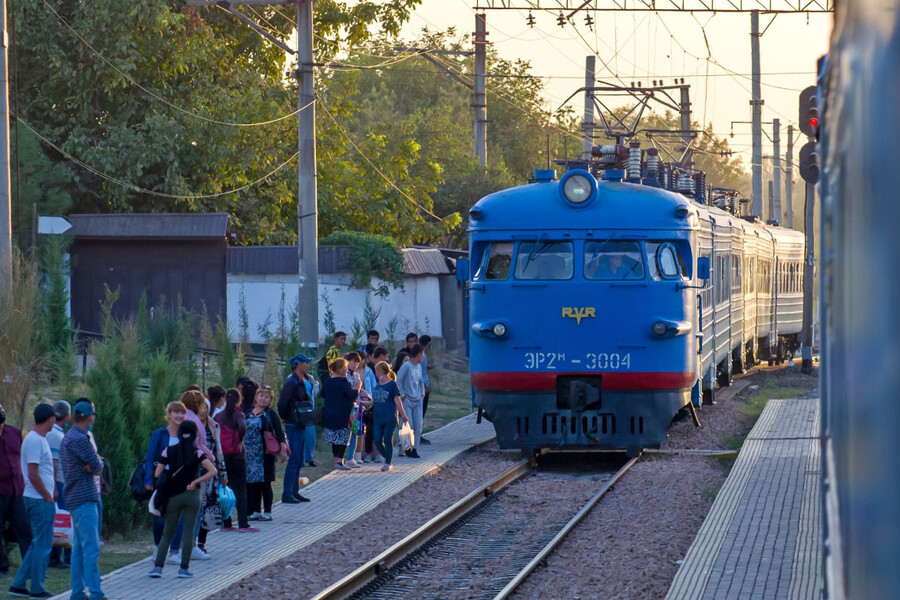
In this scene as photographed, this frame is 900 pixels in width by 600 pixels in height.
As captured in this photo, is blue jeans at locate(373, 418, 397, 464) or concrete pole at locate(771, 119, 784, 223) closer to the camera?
blue jeans at locate(373, 418, 397, 464)

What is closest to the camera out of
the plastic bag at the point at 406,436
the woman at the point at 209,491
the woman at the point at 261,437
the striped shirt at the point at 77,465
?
the striped shirt at the point at 77,465

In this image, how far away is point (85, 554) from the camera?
30.4ft

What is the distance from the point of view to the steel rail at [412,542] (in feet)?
31.4

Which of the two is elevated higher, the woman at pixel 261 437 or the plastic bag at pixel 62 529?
the woman at pixel 261 437

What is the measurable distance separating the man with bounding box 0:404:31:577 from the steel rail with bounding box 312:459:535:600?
251cm

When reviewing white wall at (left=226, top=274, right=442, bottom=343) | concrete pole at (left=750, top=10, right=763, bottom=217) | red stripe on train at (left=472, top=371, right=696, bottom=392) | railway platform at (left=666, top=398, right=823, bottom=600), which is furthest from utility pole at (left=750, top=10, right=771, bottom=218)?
red stripe on train at (left=472, top=371, right=696, bottom=392)

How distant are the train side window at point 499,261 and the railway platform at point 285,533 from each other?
96.9 inches

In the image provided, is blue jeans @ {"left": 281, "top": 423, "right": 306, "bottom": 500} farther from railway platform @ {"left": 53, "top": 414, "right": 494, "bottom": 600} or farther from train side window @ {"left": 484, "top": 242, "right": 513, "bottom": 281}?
train side window @ {"left": 484, "top": 242, "right": 513, "bottom": 281}

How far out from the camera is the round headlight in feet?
50.7

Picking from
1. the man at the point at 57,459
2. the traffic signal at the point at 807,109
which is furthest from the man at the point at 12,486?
the traffic signal at the point at 807,109

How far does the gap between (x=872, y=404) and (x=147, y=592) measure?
8377 millimetres

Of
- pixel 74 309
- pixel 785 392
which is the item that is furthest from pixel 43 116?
pixel 785 392

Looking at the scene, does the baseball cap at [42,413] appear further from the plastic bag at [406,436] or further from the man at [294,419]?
the plastic bag at [406,436]

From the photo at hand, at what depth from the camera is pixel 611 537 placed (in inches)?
476
